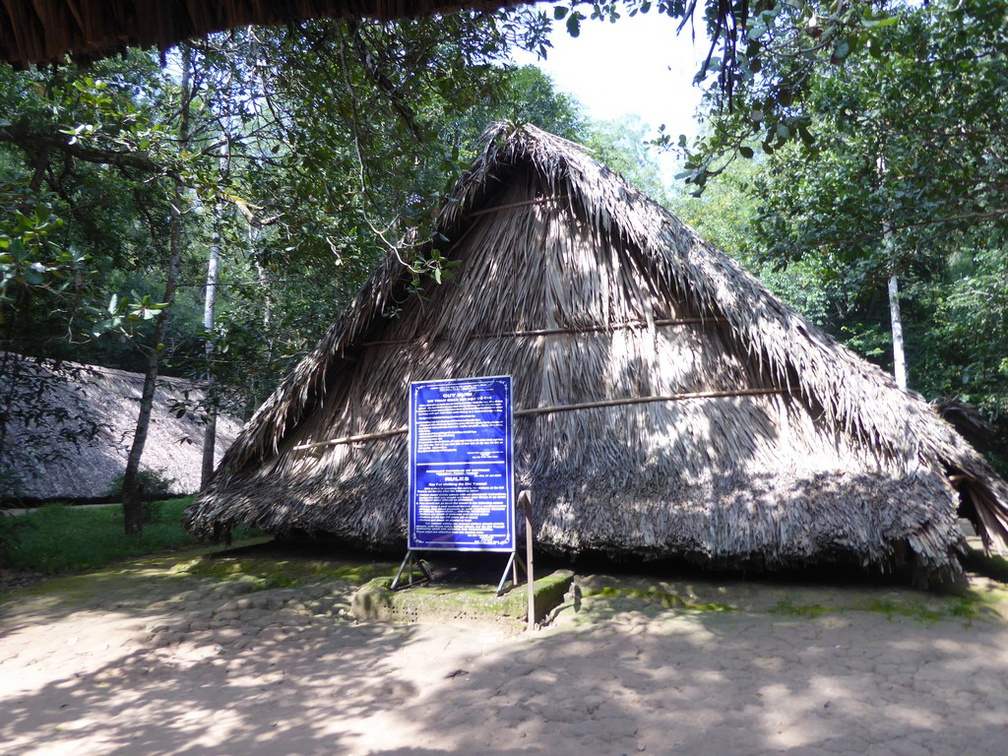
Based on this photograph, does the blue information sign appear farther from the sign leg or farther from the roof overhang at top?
the roof overhang at top

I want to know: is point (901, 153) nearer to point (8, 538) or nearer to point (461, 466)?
point (461, 466)

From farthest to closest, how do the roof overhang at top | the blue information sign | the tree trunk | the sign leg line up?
the tree trunk
the sign leg
the blue information sign
the roof overhang at top

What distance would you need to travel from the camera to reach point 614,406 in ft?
20.6

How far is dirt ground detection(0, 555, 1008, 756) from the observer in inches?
131

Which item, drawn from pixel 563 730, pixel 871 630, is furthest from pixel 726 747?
pixel 871 630

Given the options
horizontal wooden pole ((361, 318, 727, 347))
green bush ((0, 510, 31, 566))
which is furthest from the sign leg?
green bush ((0, 510, 31, 566))

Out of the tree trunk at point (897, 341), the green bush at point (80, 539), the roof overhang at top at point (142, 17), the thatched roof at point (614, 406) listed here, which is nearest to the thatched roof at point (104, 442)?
the green bush at point (80, 539)

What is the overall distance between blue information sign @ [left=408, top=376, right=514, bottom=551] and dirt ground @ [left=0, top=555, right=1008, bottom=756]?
26.9 inches

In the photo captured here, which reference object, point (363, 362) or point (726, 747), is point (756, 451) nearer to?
point (726, 747)

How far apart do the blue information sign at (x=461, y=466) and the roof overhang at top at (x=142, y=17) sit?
388cm

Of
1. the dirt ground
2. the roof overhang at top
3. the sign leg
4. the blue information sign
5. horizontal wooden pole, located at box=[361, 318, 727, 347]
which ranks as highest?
horizontal wooden pole, located at box=[361, 318, 727, 347]

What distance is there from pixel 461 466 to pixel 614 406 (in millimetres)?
1580

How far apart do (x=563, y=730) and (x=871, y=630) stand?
8.08ft

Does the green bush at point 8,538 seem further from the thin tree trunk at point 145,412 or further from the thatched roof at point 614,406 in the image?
the thatched roof at point 614,406
